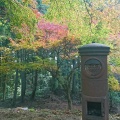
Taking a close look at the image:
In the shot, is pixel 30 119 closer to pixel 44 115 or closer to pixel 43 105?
pixel 44 115

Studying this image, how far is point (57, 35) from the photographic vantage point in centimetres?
747

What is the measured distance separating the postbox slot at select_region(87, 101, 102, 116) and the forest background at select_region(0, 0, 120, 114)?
1432 millimetres

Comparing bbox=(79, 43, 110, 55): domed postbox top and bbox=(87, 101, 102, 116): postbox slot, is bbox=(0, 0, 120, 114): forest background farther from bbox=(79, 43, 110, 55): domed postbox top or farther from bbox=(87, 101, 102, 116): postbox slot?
bbox=(87, 101, 102, 116): postbox slot

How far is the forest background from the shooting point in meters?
4.15

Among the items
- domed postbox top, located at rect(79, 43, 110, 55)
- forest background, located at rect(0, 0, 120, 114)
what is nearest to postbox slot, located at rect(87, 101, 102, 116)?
domed postbox top, located at rect(79, 43, 110, 55)

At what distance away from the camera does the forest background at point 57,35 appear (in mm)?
4152

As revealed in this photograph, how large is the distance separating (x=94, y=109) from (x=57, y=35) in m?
4.16

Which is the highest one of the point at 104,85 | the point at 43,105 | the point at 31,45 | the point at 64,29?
the point at 64,29

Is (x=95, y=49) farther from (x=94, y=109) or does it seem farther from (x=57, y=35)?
(x=57, y=35)

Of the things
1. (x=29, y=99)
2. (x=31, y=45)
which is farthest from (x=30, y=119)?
(x=29, y=99)

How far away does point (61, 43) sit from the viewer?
7.75 m

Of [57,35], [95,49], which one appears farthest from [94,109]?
[57,35]

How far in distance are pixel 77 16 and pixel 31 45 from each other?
12.2 feet

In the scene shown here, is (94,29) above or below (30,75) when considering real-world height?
above
